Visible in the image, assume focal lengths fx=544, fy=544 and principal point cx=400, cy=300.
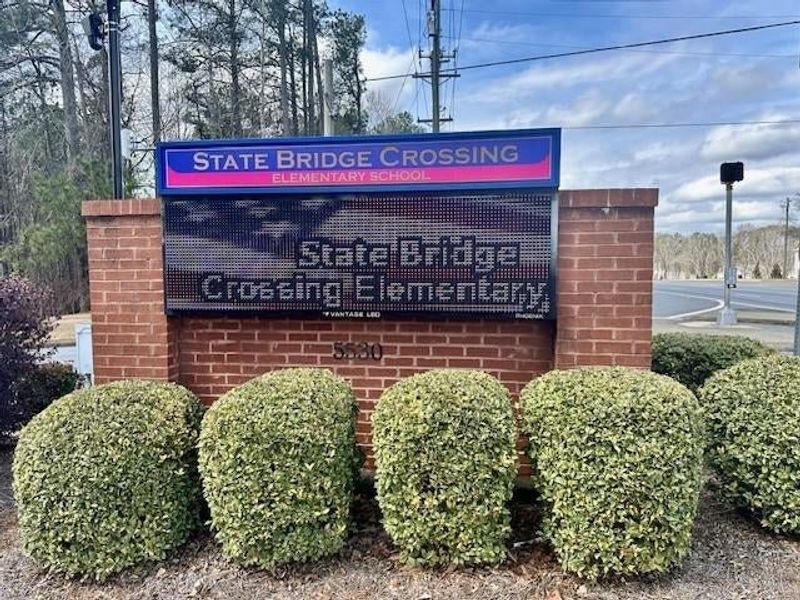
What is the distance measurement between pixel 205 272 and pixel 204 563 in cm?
188

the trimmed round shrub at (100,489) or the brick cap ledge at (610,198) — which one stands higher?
the brick cap ledge at (610,198)

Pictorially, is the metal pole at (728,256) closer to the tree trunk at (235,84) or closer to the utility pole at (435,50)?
the utility pole at (435,50)

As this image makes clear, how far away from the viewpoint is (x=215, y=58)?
67.5 feet

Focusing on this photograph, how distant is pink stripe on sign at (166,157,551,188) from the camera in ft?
11.4

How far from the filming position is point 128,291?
3930 millimetres

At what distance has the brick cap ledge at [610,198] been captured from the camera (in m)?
3.41

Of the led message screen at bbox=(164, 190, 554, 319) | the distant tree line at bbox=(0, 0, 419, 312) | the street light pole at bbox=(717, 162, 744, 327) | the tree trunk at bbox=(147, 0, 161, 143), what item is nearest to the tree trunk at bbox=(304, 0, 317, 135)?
the distant tree line at bbox=(0, 0, 419, 312)

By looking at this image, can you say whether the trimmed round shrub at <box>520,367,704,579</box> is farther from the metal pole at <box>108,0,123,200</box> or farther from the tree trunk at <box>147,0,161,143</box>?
the tree trunk at <box>147,0,161,143</box>

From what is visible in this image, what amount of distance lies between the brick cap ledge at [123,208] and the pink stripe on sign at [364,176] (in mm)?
217

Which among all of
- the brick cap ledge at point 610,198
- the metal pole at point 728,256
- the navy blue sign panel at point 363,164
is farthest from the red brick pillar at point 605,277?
the metal pole at point 728,256

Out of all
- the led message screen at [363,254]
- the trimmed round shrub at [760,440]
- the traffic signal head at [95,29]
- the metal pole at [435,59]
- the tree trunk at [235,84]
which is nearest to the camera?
the trimmed round shrub at [760,440]

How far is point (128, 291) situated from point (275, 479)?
208 centimetres

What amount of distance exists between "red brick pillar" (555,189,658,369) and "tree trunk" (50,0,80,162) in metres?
17.7

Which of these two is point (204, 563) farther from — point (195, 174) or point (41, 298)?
point (41, 298)
